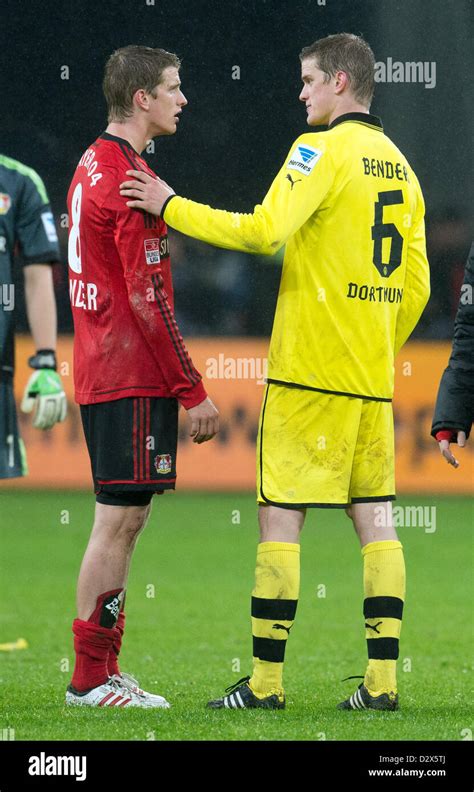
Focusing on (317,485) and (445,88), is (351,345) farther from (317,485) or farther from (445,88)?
(445,88)

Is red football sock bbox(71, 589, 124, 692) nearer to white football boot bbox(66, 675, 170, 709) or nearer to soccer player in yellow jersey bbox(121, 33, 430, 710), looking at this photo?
white football boot bbox(66, 675, 170, 709)

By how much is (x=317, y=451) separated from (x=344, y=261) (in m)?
0.59

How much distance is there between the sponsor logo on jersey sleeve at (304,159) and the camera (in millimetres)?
3916

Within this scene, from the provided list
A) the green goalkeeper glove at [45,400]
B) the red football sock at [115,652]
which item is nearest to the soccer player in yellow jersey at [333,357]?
the red football sock at [115,652]

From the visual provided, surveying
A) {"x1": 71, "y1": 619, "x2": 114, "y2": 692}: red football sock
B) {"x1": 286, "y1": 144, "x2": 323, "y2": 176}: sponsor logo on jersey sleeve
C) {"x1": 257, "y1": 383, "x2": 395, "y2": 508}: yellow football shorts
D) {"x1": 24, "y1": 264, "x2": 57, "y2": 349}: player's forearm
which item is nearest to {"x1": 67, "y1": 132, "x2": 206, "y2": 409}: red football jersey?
{"x1": 257, "y1": 383, "x2": 395, "y2": 508}: yellow football shorts

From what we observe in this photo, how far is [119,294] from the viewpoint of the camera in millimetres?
4086

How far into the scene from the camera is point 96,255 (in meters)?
4.10

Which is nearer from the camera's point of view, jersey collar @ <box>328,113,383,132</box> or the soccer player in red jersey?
the soccer player in red jersey

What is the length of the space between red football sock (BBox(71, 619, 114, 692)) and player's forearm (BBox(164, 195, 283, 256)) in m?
1.26

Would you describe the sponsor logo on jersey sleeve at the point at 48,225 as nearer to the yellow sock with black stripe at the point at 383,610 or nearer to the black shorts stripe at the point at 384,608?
the yellow sock with black stripe at the point at 383,610

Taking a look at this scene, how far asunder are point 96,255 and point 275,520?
0.99 meters

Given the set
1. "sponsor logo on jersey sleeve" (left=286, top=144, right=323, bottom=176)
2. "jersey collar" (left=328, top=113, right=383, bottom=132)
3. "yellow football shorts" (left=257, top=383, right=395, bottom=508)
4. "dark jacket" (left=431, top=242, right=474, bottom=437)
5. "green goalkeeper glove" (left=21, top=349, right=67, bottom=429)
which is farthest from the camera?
"green goalkeeper glove" (left=21, top=349, right=67, bottom=429)

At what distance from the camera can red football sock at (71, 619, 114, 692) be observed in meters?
4.11
